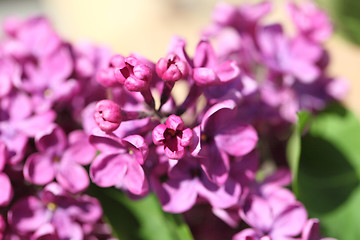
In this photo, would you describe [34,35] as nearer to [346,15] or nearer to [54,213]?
[54,213]

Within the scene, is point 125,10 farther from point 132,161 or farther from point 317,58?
point 132,161

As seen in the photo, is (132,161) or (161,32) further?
(161,32)

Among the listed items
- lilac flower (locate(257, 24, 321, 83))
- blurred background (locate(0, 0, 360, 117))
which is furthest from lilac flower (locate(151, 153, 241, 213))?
blurred background (locate(0, 0, 360, 117))

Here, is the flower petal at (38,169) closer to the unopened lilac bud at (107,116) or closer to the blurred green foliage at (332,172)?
the unopened lilac bud at (107,116)

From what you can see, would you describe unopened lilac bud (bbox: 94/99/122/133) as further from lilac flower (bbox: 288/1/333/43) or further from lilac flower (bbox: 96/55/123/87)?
lilac flower (bbox: 288/1/333/43)

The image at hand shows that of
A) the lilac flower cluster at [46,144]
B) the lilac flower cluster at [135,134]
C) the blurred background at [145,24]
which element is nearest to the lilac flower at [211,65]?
the lilac flower cluster at [135,134]

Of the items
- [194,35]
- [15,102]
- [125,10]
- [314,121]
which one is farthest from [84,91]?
[125,10]
